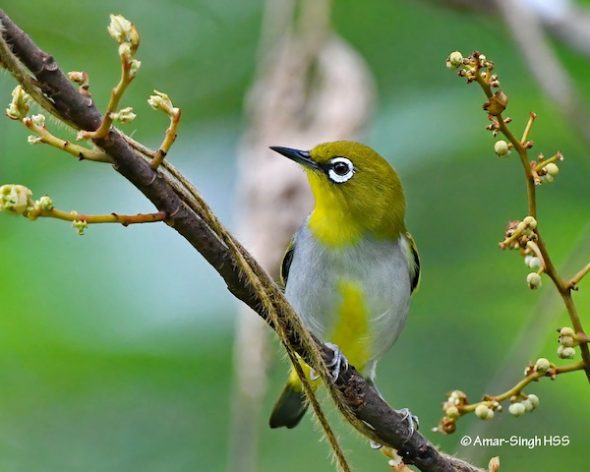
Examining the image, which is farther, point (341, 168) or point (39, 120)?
point (341, 168)

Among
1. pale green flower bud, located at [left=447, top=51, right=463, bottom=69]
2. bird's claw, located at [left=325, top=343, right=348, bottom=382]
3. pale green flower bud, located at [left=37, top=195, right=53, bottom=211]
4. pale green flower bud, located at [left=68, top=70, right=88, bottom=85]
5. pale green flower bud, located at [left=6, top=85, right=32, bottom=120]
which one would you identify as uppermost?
pale green flower bud, located at [left=447, top=51, right=463, bottom=69]

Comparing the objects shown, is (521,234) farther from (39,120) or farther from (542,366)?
(39,120)

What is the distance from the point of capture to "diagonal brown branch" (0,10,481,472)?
4.46 feet

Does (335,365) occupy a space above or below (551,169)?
below

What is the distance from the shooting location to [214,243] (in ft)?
5.13

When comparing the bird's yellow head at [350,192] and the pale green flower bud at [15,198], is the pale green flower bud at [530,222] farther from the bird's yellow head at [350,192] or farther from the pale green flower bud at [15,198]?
the bird's yellow head at [350,192]

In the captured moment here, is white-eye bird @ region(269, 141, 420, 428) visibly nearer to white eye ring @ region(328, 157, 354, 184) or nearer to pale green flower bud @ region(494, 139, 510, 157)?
white eye ring @ region(328, 157, 354, 184)

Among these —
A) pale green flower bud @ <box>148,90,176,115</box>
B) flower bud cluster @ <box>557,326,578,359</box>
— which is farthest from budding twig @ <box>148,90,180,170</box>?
flower bud cluster @ <box>557,326,578,359</box>

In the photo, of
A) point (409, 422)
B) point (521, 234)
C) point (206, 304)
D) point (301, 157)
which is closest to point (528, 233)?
point (521, 234)

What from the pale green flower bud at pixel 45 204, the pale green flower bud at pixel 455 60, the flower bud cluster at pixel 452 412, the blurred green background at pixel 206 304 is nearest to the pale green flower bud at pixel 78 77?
the pale green flower bud at pixel 45 204

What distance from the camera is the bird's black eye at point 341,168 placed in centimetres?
290

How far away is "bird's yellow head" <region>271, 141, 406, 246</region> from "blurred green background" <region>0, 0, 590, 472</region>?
27.3 inches

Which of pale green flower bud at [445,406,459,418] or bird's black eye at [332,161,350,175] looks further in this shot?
bird's black eye at [332,161,350,175]

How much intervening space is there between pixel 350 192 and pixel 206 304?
1.10 m
